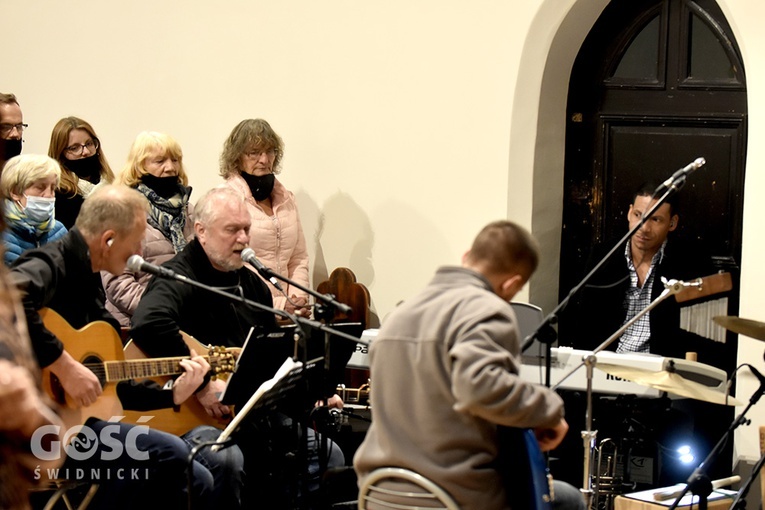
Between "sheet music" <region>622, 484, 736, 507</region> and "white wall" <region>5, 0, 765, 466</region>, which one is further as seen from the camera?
"white wall" <region>5, 0, 765, 466</region>

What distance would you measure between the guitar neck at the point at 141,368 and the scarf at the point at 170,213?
1.16 m

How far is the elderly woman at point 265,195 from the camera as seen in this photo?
18.0ft

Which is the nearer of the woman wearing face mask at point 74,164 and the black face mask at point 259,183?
the woman wearing face mask at point 74,164

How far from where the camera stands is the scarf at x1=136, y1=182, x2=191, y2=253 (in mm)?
5078

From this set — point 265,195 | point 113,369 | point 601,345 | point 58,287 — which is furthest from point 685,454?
point 58,287

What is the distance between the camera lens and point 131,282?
496 cm

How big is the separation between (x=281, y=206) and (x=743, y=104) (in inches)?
98.0

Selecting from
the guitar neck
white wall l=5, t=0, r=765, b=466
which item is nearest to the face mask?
the guitar neck

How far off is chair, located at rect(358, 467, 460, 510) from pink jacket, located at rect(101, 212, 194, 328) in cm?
234

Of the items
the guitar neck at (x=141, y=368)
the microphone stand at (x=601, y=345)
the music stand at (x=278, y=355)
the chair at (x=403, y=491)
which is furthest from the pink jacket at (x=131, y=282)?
the chair at (x=403, y=491)

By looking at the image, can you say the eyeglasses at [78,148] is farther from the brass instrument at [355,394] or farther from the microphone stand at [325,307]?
the microphone stand at [325,307]

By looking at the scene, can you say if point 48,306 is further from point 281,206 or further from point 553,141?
point 553,141

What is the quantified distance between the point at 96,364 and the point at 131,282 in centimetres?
125

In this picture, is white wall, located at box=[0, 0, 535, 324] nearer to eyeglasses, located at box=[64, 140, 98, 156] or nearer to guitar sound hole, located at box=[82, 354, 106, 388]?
eyeglasses, located at box=[64, 140, 98, 156]
